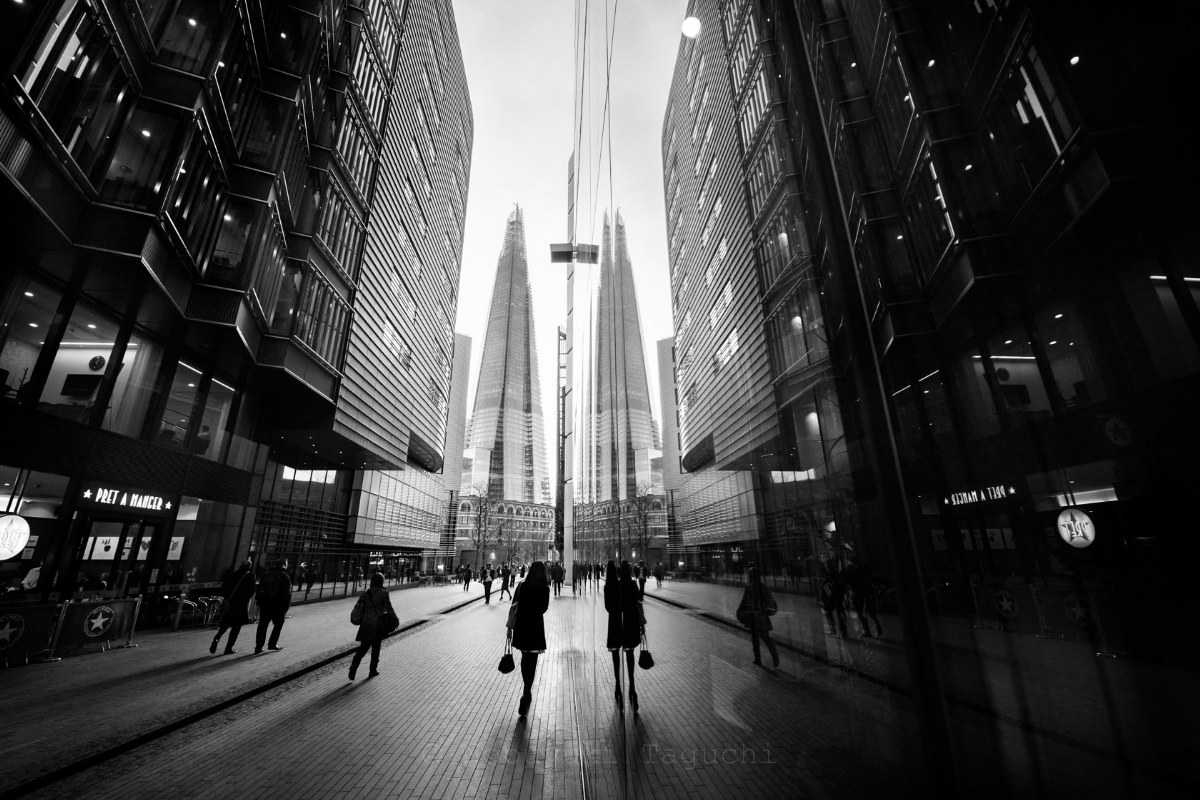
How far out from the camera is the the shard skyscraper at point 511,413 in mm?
96875

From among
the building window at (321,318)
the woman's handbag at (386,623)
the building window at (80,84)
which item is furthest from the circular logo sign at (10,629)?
the building window at (321,318)

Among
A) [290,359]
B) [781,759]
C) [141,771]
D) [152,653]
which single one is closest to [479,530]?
[290,359]

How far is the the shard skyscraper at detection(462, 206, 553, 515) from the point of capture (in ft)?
318

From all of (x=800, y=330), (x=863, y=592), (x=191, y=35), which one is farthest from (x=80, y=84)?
(x=863, y=592)

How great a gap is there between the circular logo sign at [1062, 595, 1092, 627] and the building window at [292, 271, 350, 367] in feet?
69.1

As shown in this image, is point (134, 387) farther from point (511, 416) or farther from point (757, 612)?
point (511, 416)

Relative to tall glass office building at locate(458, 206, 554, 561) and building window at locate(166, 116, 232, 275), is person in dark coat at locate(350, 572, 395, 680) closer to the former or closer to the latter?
building window at locate(166, 116, 232, 275)

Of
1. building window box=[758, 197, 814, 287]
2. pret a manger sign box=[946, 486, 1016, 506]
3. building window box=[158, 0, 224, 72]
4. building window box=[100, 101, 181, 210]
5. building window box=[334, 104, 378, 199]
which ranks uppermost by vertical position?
building window box=[334, 104, 378, 199]

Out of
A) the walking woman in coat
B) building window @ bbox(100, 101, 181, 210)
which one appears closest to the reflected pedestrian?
the walking woman in coat

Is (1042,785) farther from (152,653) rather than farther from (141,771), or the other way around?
(152,653)

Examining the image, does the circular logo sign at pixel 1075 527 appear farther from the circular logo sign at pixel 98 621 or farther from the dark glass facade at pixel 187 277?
the circular logo sign at pixel 98 621

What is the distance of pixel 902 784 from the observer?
1.60 metres

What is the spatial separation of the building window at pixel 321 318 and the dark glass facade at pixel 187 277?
0.38 feet

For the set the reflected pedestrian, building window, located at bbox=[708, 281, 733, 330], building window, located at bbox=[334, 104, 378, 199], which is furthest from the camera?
building window, located at bbox=[334, 104, 378, 199]
